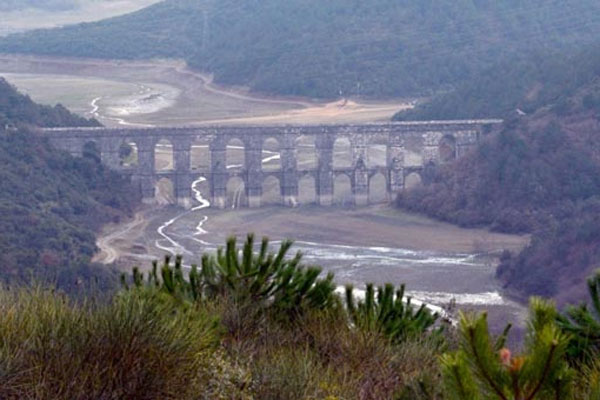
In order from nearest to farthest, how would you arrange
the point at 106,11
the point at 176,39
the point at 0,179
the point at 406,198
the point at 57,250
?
the point at 57,250 < the point at 0,179 < the point at 406,198 < the point at 176,39 < the point at 106,11

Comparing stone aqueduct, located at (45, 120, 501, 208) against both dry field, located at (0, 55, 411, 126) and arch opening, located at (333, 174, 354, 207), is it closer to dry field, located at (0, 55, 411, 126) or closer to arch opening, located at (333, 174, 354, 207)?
arch opening, located at (333, 174, 354, 207)

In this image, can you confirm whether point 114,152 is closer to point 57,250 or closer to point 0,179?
point 0,179

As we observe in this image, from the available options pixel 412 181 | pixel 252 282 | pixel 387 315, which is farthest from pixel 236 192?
pixel 252 282

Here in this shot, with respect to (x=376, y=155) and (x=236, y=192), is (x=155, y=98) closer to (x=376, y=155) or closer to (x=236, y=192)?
(x=376, y=155)

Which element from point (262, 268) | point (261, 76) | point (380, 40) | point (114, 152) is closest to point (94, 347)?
point (262, 268)

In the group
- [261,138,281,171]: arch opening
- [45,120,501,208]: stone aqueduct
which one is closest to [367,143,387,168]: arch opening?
[45,120,501,208]: stone aqueduct
